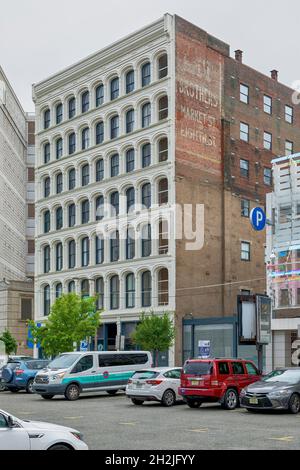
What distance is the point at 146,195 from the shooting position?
58156 millimetres

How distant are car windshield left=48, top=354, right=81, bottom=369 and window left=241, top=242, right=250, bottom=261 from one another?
99.1 ft

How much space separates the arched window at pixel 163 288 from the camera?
5599 centimetres

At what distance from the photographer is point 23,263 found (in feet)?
279

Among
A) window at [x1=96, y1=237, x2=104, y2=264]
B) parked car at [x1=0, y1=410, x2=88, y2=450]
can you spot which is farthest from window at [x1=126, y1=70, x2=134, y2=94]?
parked car at [x1=0, y1=410, x2=88, y2=450]

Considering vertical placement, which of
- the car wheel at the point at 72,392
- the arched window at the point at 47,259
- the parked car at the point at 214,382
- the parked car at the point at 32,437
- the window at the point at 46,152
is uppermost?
the window at the point at 46,152

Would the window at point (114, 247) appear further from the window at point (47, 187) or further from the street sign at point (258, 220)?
the street sign at point (258, 220)

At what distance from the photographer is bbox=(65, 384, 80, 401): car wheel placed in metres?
32.0

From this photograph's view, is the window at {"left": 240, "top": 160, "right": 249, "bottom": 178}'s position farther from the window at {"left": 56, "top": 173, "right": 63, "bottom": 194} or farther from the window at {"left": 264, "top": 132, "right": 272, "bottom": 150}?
the window at {"left": 56, "top": 173, "right": 63, "bottom": 194}

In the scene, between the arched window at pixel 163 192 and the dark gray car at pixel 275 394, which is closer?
the dark gray car at pixel 275 394

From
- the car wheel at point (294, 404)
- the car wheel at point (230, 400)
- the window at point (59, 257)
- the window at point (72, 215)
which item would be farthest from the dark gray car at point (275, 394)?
the window at point (59, 257)

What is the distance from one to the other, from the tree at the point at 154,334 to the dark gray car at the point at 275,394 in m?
26.0

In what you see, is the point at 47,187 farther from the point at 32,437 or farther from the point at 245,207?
the point at 32,437

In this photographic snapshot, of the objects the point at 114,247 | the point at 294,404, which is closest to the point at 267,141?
the point at 114,247
